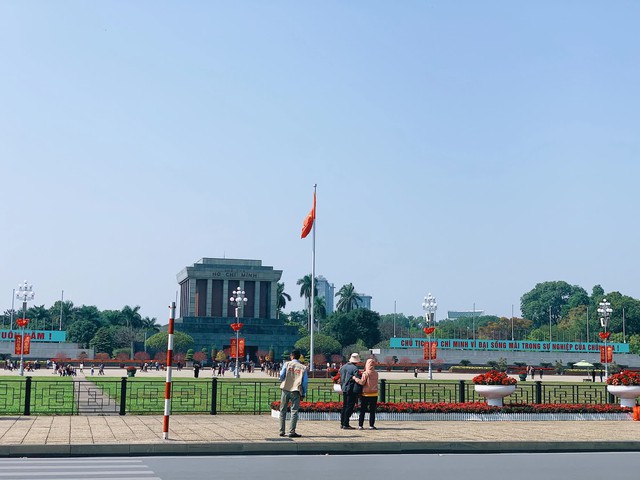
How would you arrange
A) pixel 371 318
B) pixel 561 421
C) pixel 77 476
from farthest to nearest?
1. pixel 371 318
2. pixel 561 421
3. pixel 77 476

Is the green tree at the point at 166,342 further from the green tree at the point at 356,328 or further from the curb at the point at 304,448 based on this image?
the curb at the point at 304,448

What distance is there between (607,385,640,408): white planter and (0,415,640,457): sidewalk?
347 cm

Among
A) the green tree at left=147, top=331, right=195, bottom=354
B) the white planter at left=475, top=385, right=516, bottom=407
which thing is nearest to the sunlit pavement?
the white planter at left=475, top=385, right=516, bottom=407

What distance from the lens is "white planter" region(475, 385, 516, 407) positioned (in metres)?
24.9

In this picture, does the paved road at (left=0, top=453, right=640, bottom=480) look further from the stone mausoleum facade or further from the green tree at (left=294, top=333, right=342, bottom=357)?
the stone mausoleum facade

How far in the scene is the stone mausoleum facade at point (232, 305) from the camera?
140000 millimetres

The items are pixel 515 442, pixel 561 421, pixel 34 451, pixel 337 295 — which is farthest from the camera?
pixel 337 295

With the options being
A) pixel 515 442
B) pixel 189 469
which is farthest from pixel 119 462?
pixel 515 442

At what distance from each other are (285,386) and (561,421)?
944 cm

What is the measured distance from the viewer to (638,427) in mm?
21938

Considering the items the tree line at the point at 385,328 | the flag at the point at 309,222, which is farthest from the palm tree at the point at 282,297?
the flag at the point at 309,222

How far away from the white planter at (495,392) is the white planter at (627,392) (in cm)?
344

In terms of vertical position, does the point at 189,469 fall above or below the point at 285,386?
below

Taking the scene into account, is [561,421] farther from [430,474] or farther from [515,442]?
[430,474]
